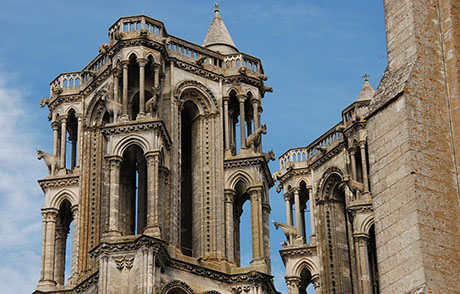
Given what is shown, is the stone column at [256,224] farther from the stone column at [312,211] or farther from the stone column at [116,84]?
the stone column at [116,84]

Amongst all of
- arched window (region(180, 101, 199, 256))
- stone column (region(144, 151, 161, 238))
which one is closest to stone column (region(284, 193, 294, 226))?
arched window (region(180, 101, 199, 256))

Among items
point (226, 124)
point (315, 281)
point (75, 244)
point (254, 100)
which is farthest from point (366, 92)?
point (75, 244)

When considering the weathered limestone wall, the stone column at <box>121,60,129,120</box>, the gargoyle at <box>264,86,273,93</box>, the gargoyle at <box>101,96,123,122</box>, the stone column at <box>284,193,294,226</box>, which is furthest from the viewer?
the stone column at <box>284,193,294,226</box>

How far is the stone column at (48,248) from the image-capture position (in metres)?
45.6

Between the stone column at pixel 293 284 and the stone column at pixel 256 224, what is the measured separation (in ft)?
13.3

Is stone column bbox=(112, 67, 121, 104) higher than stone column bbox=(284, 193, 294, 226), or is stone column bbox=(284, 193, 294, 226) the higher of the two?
stone column bbox=(112, 67, 121, 104)

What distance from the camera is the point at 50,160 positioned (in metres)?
47.9

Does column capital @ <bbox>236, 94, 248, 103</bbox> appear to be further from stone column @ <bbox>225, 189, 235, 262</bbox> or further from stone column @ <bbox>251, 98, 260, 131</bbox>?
stone column @ <bbox>225, 189, 235, 262</bbox>

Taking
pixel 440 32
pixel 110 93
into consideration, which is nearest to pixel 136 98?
pixel 110 93

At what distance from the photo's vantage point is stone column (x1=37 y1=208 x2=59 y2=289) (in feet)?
149

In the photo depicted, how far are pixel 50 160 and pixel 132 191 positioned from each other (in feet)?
17.4

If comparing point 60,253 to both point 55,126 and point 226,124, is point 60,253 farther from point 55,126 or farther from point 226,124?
point 226,124

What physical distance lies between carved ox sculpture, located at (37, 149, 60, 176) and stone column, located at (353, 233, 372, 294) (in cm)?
1137

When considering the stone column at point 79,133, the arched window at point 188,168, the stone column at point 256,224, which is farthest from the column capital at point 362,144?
the stone column at point 79,133
